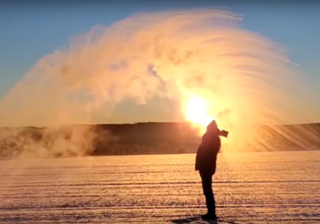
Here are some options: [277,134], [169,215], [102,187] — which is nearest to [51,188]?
[102,187]

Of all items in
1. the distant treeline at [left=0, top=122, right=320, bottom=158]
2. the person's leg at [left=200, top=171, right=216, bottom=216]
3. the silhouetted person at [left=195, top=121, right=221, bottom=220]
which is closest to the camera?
the person's leg at [left=200, top=171, right=216, bottom=216]

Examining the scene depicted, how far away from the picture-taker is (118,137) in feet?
391

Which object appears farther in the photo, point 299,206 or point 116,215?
point 299,206

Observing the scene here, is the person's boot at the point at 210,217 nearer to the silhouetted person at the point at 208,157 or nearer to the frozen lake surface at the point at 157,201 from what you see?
the frozen lake surface at the point at 157,201

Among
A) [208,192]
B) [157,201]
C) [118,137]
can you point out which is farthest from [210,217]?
[118,137]

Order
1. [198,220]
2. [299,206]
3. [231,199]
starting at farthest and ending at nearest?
1. [231,199]
2. [299,206]
3. [198,220]

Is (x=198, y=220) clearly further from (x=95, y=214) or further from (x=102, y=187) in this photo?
(x=102, y=187)

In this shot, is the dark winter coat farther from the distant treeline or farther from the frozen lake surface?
the distant treeline

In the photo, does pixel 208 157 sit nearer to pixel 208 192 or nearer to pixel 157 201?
pixel 208 192

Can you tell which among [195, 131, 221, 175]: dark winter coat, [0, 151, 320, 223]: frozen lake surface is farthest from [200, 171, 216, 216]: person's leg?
[0, 151, 320, 223]: frozen lake surface

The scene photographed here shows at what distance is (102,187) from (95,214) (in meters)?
6.81

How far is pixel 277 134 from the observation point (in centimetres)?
9400

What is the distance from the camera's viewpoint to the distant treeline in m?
43.9

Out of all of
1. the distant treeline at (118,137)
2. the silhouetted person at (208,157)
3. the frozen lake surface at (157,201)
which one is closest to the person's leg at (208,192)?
the silhouetted person at (208,157)
